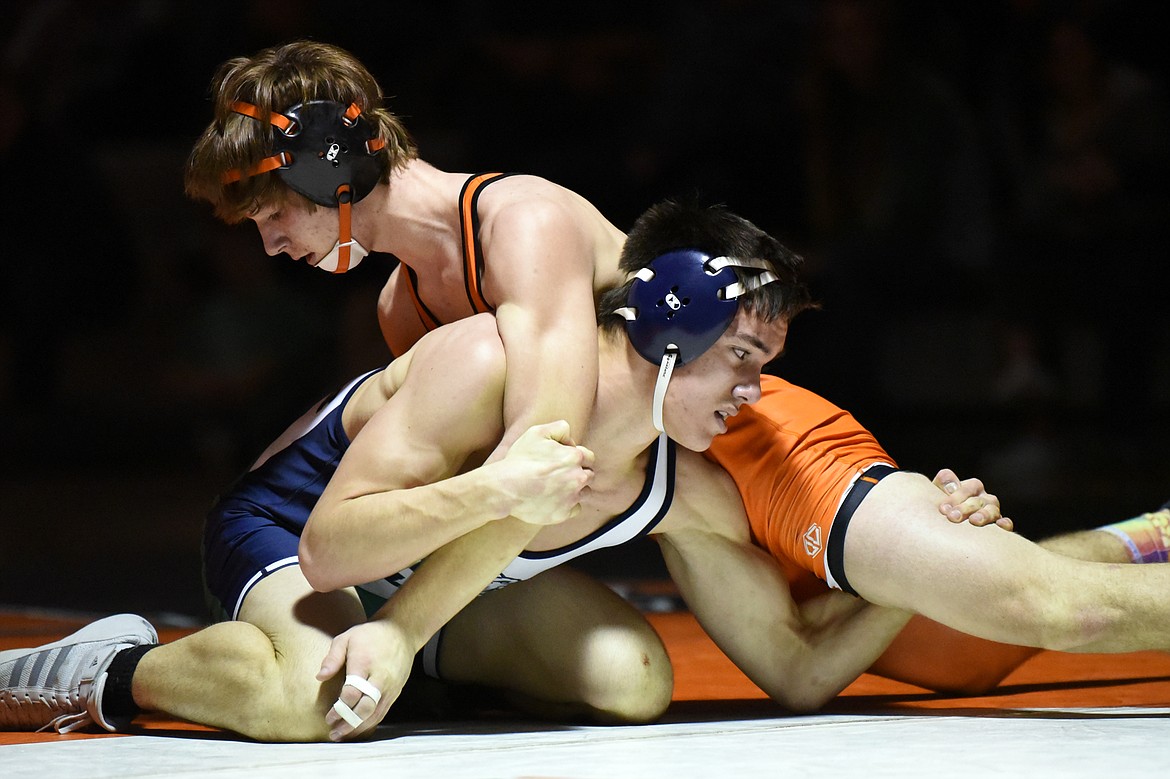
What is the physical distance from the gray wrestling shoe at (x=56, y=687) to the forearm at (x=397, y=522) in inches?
17.8

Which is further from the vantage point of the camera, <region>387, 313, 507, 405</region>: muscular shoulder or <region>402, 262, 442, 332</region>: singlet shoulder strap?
<region>402, 262, 442, 332</region>: singlet shoulder strap

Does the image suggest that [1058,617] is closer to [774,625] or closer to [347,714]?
[774,625]

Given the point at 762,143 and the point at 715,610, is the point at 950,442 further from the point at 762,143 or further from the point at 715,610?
the point at 715,610

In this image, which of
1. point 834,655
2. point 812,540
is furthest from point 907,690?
point 812,540

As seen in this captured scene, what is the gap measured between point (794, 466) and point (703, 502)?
17cm

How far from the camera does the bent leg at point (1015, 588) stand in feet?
8.24

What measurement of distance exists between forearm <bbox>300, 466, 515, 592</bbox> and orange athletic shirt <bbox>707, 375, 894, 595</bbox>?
567mm

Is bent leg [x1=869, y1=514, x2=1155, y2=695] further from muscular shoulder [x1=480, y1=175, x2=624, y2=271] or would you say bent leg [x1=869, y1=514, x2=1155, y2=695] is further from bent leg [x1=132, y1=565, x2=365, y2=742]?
bent leg [x1=132, y1=565, x2=365, y2=742]

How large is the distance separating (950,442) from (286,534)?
17.2 feet

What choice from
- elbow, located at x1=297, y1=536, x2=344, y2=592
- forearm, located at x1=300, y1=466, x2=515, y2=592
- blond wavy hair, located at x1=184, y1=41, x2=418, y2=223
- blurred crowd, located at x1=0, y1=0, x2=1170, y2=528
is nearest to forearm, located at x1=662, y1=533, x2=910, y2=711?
forearm, located at x1=300, y1=466, x2=515, y2=592

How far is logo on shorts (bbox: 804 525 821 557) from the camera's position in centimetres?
269

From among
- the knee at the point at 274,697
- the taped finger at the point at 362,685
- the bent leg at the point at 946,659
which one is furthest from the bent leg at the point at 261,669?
the bent leg at the point at 946,659

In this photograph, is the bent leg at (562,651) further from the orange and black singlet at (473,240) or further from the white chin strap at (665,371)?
the orange and black singlet at (473,240)

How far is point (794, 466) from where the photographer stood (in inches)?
109
